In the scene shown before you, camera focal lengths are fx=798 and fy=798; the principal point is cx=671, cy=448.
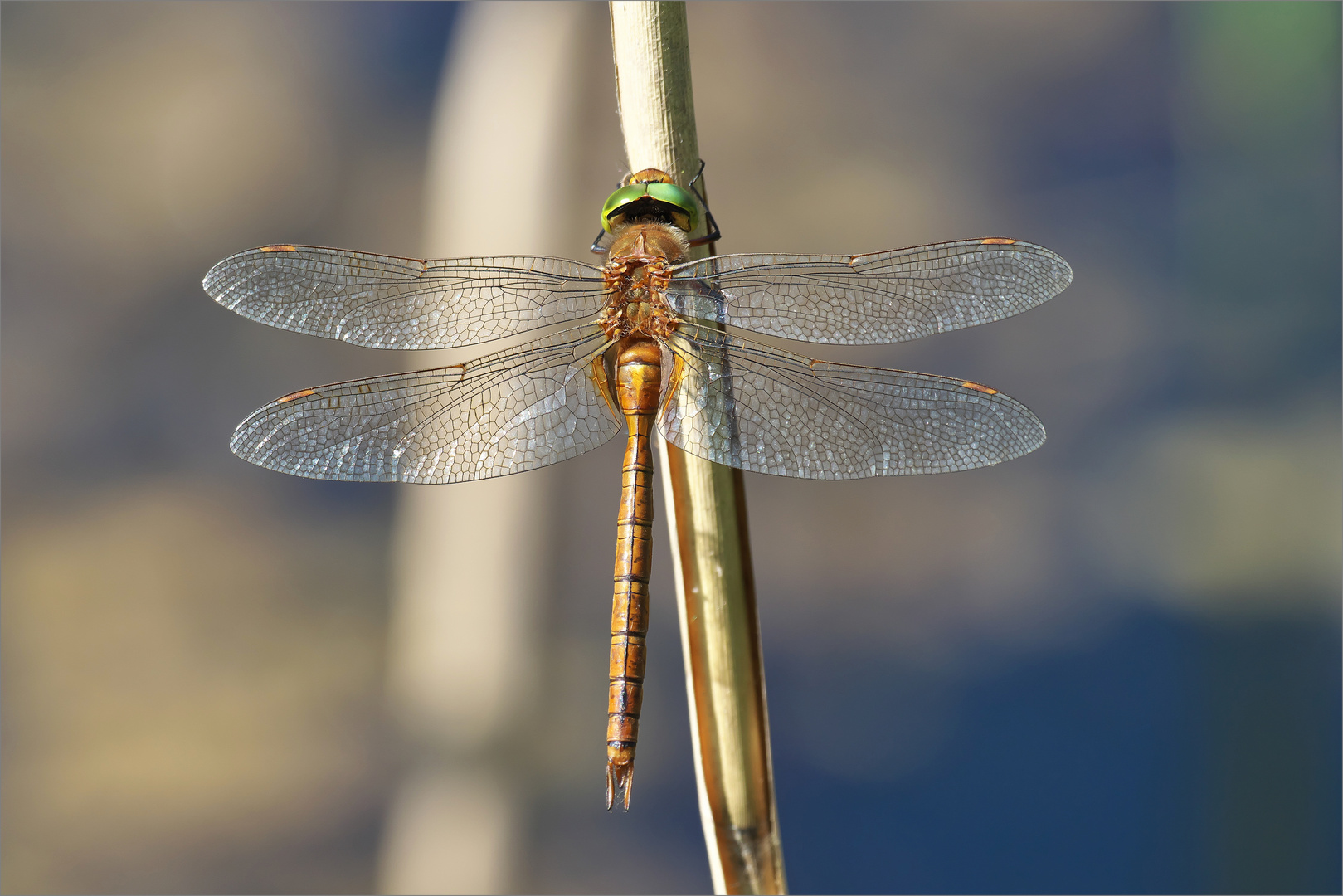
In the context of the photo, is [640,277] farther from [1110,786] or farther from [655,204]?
[1110,786]

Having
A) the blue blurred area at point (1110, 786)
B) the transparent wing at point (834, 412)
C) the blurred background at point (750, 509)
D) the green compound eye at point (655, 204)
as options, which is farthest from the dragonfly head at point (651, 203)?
the blue blurred area at point (1110, 786)

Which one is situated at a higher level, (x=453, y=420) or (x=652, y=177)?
(x=652, y=177)

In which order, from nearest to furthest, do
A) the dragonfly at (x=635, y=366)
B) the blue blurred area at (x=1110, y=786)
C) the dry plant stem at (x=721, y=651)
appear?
the dry plant stem at (x=721, y=651), the dragonfly at (x=635, y=366), the blue blurred area at (x=1110, y=786)

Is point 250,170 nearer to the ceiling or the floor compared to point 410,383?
nearer to the ceiling

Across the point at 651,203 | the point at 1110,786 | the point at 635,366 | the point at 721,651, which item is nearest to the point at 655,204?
the point at 651,203

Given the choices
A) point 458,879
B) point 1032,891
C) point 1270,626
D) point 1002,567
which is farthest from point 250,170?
point 1270,626

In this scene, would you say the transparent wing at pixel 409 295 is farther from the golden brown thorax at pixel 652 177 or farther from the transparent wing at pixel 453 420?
the golden brown thorax at pixel 652 177

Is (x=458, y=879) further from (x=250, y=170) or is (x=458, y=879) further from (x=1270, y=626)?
(x=1270, y=626)
